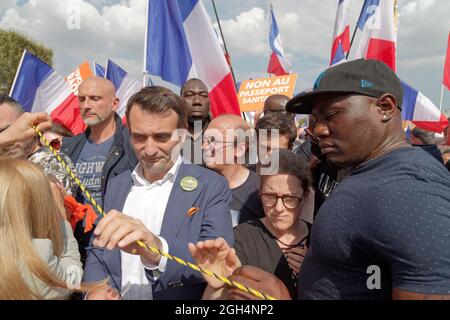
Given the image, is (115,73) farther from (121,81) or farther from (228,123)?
(228,123)

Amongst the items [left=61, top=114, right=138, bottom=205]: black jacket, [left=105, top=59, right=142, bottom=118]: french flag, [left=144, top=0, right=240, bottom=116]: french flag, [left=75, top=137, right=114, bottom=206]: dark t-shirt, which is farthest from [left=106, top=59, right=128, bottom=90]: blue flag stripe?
[left=75, top=137, right=114, bottom=206]: dark t-shirt

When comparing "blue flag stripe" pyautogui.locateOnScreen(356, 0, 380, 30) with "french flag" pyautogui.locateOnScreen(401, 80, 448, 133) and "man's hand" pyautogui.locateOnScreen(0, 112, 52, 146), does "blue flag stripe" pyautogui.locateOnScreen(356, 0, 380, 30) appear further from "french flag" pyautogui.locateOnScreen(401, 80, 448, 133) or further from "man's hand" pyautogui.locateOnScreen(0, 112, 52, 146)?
"man's hand" pyautogui.locateOnScreen(0, 112, 52, 146)

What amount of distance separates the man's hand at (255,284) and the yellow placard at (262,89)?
625 centimetres

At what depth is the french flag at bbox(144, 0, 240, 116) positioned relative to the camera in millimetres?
4543

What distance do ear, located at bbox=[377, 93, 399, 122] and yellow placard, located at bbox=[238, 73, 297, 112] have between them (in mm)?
6082

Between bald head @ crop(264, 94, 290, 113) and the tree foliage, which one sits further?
the tree foliage

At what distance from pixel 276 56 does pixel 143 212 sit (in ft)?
31.4

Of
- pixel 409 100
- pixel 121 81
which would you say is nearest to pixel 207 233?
pixel 121 81

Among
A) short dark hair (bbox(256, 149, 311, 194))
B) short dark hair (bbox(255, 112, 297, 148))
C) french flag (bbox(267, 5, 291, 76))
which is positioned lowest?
short dark hair (bbox(256, 149, 311, 194))

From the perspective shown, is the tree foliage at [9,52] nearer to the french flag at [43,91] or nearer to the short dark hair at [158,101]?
the french flag at [43,91]

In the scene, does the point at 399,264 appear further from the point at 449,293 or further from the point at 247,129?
the point at 247,129

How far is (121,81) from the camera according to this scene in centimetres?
734

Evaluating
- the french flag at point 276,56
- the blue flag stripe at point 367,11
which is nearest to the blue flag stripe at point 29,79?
the blue flag stripe at point 367,11
